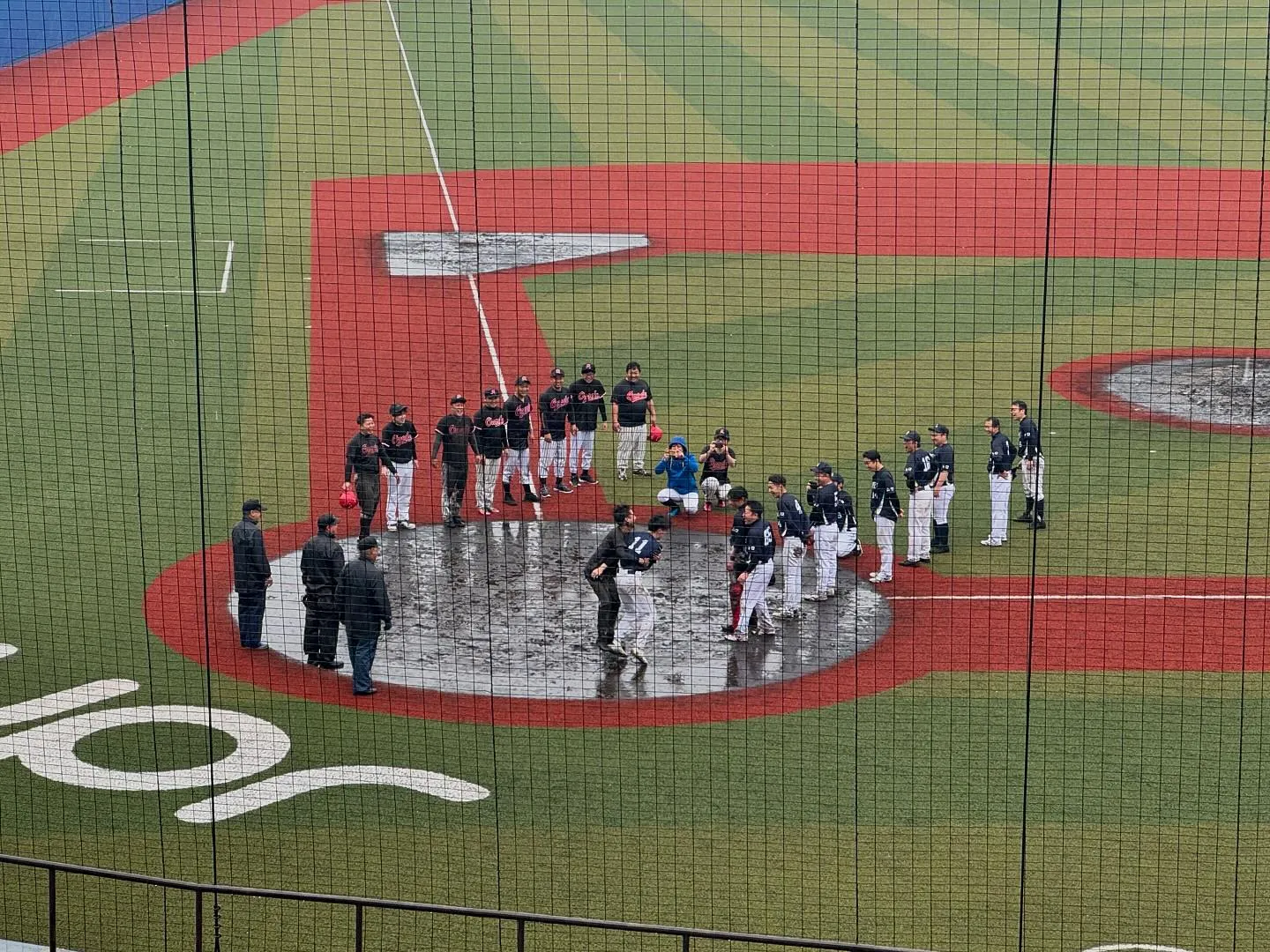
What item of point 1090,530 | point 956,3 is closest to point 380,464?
point 1090,530

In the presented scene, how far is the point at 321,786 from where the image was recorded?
35.5 ft

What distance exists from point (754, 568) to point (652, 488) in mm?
3531

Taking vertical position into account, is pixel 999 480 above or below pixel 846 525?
above

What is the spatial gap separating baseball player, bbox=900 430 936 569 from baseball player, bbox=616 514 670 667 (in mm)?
2498

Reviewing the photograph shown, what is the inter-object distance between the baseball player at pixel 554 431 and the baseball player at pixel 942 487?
3261 millimetres

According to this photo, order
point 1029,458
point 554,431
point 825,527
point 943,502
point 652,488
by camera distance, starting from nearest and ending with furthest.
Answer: point 825,527 < point 943,502 < point 1029,458 < point 554,431 < point 652,488

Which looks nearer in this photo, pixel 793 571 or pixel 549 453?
pixel 793 571

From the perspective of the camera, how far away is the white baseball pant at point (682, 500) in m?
15.3

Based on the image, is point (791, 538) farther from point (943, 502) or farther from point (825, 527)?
point (943, 502)

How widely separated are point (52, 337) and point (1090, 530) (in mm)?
11184

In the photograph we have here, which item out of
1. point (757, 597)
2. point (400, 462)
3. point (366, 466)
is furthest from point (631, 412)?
point (757, 597)

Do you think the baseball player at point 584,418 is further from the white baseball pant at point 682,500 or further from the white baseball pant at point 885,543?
the white baseball pant at point 885,543

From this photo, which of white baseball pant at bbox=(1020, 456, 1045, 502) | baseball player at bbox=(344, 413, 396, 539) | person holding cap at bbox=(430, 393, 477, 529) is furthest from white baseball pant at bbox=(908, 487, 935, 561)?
baseball player at bbox=(344, 413, 396, 539)

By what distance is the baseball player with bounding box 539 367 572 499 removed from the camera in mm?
15625
